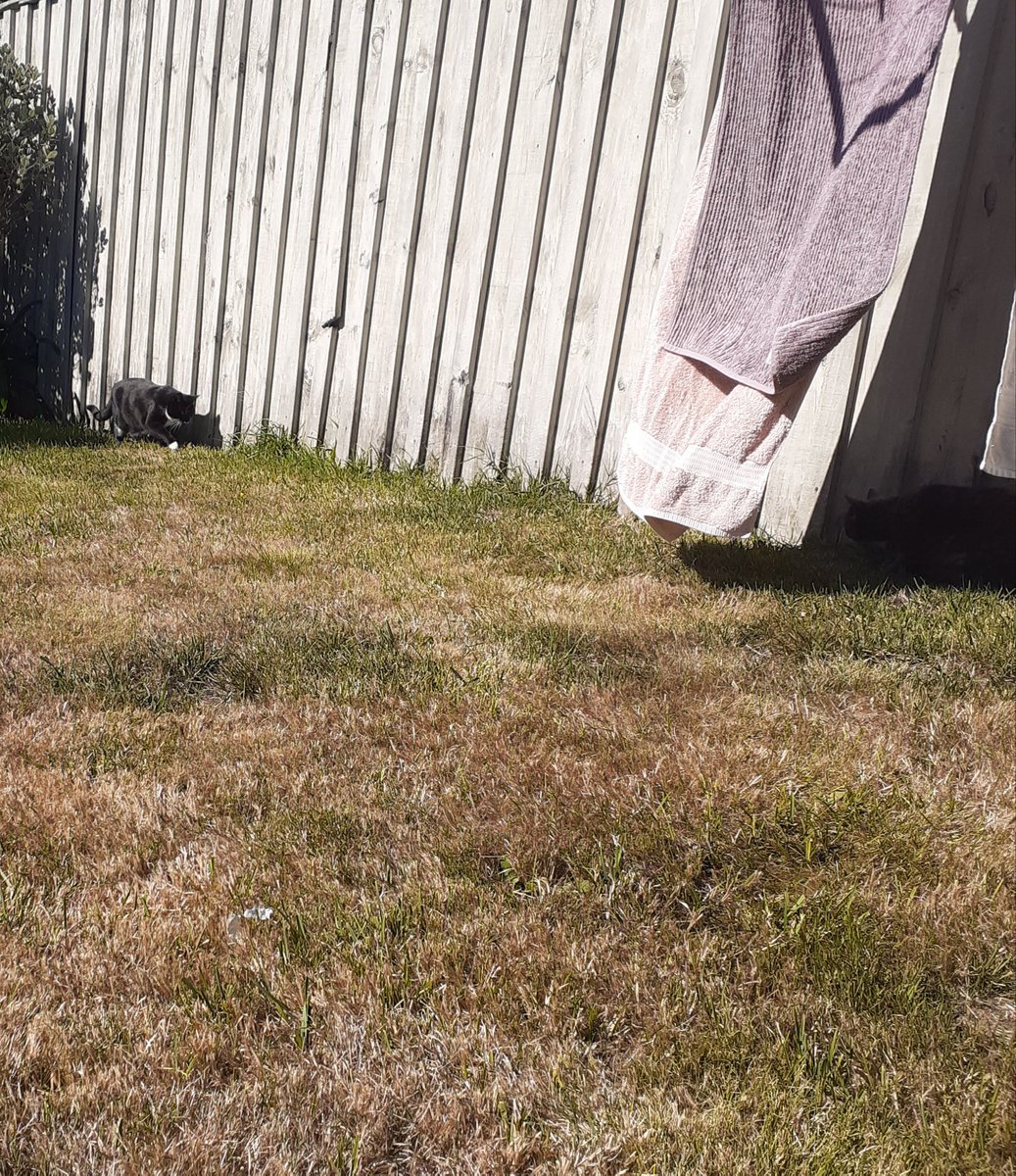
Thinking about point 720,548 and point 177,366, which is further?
point 177,366

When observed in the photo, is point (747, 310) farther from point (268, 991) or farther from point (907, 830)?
point (268, 991)

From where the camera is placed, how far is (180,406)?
17.5 ft

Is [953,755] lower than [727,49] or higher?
lower

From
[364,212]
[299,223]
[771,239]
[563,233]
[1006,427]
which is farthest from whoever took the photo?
[299,223]

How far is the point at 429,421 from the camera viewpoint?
4.50 meters

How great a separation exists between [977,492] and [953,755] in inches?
54.0

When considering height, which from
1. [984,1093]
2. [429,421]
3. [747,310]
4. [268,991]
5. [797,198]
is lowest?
[268,991]

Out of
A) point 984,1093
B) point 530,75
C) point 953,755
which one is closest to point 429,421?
point 530,75

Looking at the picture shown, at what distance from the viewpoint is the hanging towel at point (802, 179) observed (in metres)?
2.69

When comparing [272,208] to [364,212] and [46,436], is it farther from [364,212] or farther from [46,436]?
[46,436]

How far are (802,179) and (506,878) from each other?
6.99 feet

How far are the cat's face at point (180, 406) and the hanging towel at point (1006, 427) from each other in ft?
12.9

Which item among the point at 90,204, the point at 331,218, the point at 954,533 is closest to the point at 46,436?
the point at 90,204

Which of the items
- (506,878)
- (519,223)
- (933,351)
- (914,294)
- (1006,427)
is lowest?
(506,878)
